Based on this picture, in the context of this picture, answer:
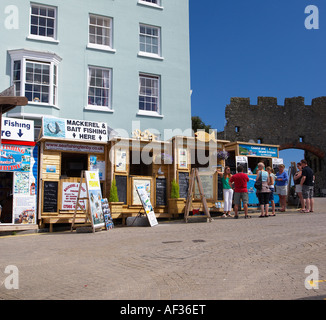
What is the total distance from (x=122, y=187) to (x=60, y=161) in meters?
2.35

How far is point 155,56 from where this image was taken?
21.5 metres

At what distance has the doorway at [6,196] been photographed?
44.8 feet

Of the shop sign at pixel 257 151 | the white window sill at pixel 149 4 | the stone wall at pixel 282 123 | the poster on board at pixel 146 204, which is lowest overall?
the poster on board at pixel 146 204

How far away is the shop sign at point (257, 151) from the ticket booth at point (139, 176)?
12.3 feet

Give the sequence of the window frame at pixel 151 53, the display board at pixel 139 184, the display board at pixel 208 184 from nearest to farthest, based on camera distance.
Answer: the display board at pixel 139 184, the display board at pixel 208 184, the window frame at pixel 151 53

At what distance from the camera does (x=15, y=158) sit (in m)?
12.9

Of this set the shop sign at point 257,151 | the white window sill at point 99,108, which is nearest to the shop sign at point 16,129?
the white window sill at point 99,108

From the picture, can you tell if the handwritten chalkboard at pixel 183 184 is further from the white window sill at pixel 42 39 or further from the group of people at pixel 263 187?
the white window sill at pixel 42 39

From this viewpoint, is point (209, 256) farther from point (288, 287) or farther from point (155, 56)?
point (155, 56)

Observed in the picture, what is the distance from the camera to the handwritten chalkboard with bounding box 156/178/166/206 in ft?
49.4

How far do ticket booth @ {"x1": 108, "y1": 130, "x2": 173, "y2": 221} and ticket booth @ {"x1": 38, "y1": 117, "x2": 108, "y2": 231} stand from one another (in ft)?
1.79

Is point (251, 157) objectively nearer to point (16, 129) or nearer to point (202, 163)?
point (202, 163)

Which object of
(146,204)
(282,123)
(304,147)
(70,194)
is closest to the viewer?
(70,194)

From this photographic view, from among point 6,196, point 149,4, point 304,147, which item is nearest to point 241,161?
point 6,196
